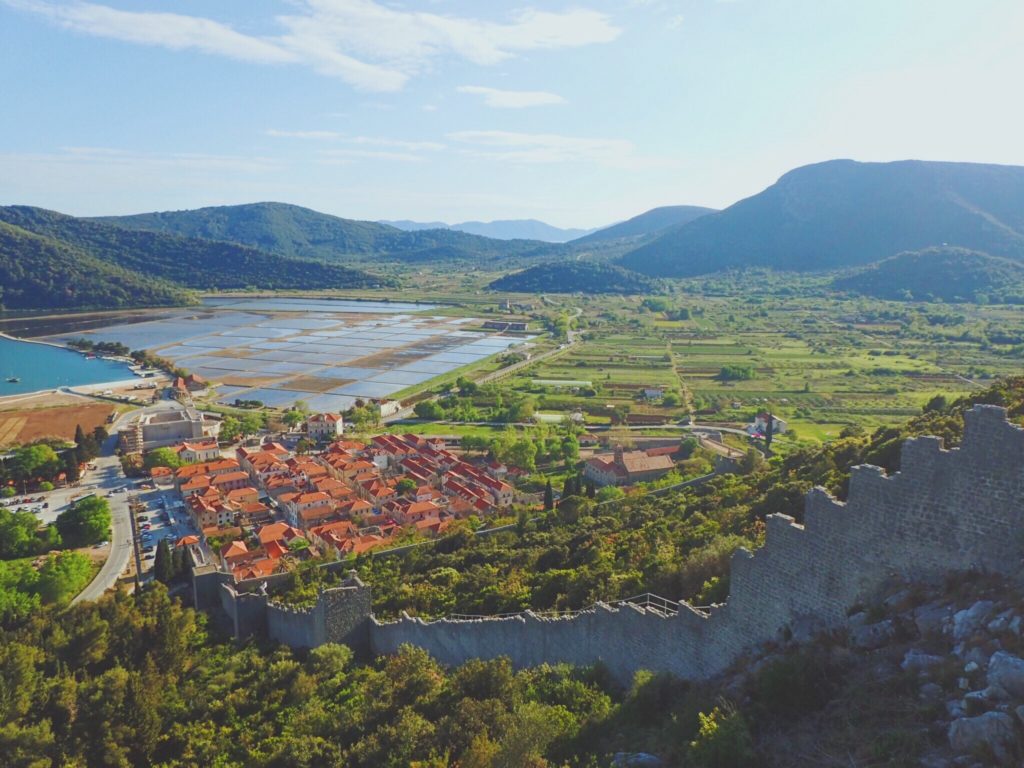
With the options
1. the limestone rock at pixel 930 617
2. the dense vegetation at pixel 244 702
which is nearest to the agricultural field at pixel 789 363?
the dense vegetation at pixel 244 702

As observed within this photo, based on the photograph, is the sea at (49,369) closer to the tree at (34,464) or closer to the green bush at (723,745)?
the tree at (34,464)

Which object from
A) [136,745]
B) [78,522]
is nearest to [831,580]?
[136,745]

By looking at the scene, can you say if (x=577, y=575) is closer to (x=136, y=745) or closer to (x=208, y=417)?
(x=136, y=745)

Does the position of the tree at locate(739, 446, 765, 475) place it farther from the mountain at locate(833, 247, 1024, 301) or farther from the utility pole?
the mountain at locate(833, 247, 1024, 301)

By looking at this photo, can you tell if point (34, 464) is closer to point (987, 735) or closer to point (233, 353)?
point (987, 735)

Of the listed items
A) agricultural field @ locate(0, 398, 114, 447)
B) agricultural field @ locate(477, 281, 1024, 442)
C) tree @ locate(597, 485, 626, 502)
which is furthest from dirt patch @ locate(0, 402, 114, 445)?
tree @ locate(597, 485, 626, 502)
